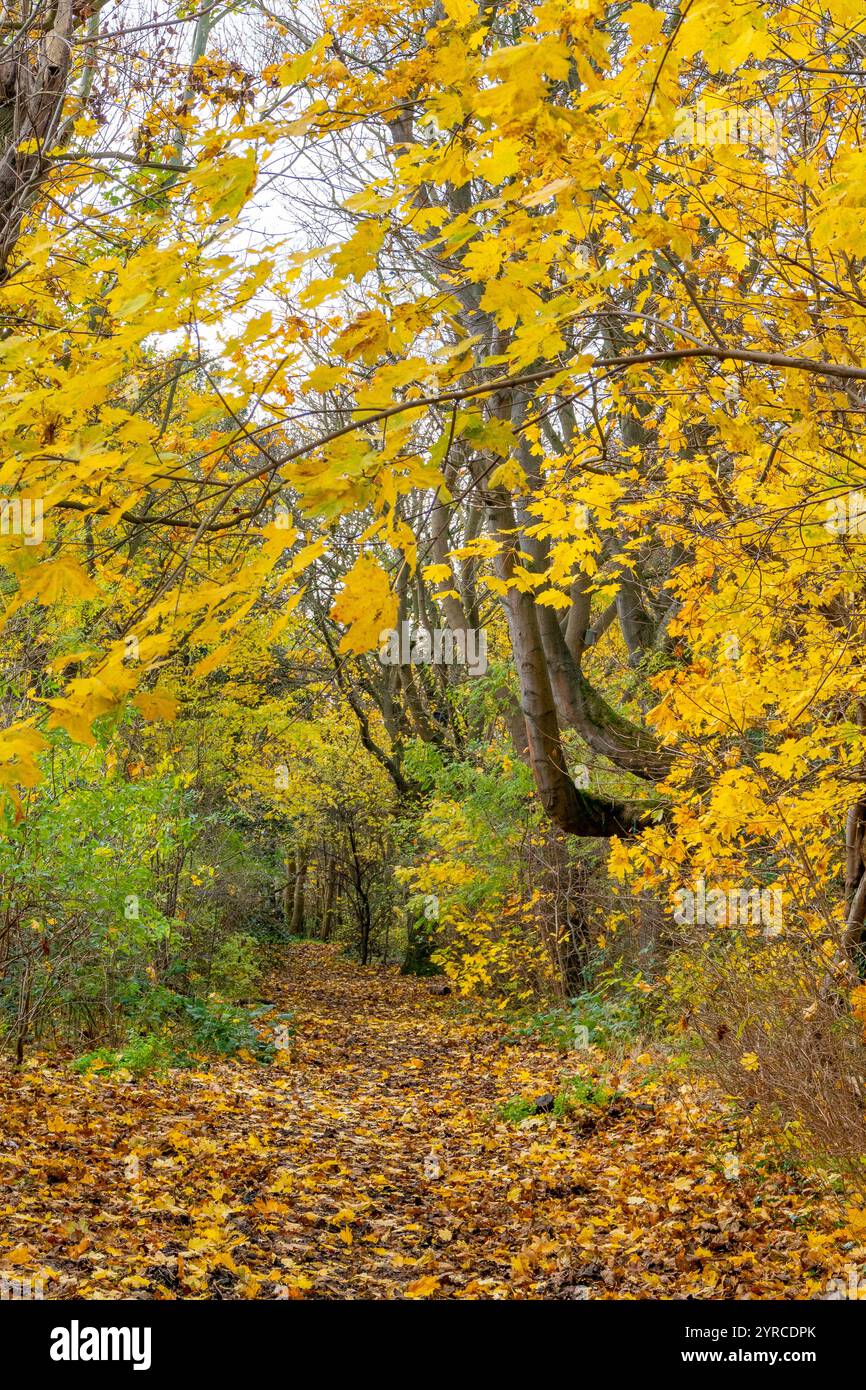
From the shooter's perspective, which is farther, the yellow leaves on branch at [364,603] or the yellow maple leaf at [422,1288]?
the yellow maple leaf at [422,1288]

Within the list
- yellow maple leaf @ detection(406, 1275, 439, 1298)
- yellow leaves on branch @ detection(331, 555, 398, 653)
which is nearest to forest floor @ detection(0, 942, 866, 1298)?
yellow maple leaf @ detection(406, 1275, 439, 1298)

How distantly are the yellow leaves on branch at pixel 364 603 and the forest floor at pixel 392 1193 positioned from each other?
278 centimetres

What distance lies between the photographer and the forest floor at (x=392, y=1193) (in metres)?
4.09

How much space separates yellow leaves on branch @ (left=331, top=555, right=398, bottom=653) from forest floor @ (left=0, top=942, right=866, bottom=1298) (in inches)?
109

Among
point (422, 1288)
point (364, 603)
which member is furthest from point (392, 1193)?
point (364, 603)

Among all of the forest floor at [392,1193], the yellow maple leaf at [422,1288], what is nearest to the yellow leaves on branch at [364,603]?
the forest floor at [392,1193]

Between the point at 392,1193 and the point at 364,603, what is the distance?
4.56 meters

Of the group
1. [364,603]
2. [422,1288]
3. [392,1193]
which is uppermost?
[364,603]

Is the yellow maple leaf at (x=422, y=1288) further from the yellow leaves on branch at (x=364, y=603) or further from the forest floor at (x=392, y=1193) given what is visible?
the yellow leaves on branch at (x=364, y=603)

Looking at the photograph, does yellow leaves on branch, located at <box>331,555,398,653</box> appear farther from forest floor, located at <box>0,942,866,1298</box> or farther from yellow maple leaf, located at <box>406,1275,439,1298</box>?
yellow maple leaf, located at <box>406,1275,439,1298</box>

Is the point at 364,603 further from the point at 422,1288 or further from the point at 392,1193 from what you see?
the point at 392,1193

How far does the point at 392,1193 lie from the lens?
5605 millimetres

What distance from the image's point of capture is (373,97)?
4.43m
